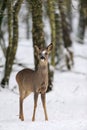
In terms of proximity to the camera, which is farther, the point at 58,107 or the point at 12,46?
the point at 12,46

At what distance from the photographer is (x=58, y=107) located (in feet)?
55.1

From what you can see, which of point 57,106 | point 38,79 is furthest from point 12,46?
point 38,79

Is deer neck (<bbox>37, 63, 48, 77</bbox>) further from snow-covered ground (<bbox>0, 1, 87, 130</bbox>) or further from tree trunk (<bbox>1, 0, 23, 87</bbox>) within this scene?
tree trunk (<bbox>1, 0, 23, 87</bbox>)

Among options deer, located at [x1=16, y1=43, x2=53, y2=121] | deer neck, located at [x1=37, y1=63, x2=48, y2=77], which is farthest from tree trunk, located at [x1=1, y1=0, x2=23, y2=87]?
deer neck, located at [x1=37, y1=63, x2=48, y2=77]

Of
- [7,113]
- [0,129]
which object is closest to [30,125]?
[0,129]

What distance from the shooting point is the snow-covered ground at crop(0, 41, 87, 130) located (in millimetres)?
11921

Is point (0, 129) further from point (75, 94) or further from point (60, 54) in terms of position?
point (60, 54)

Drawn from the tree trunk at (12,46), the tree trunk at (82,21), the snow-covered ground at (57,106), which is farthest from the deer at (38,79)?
the tree trunk at (82,21)

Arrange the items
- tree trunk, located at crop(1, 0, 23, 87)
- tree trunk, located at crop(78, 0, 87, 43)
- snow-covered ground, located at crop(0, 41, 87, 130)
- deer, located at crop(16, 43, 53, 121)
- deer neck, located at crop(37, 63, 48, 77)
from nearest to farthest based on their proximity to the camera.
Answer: snow-covered ground, located at crop(0, 41, 87, 130) → deer, located at crop(16, 43, 53, 121) → deer neck, located at crop(37, 63, 48, 77) → tree trunk, located at crop(1, 0, 23, 87) → tree trunk, located at crop(78, 0, 87, 43)

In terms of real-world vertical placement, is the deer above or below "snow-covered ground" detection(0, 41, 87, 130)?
above

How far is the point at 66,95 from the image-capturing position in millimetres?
19469

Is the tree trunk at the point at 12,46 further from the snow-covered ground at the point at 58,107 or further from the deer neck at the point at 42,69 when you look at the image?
the deer neck at the point at 42,69

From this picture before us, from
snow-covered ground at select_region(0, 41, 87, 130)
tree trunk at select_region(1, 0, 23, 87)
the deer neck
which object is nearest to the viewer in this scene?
snow-covered ground at select_region(0, 41, 87, 130)

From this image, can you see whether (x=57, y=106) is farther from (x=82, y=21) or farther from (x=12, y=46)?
(x=82, y=21)
